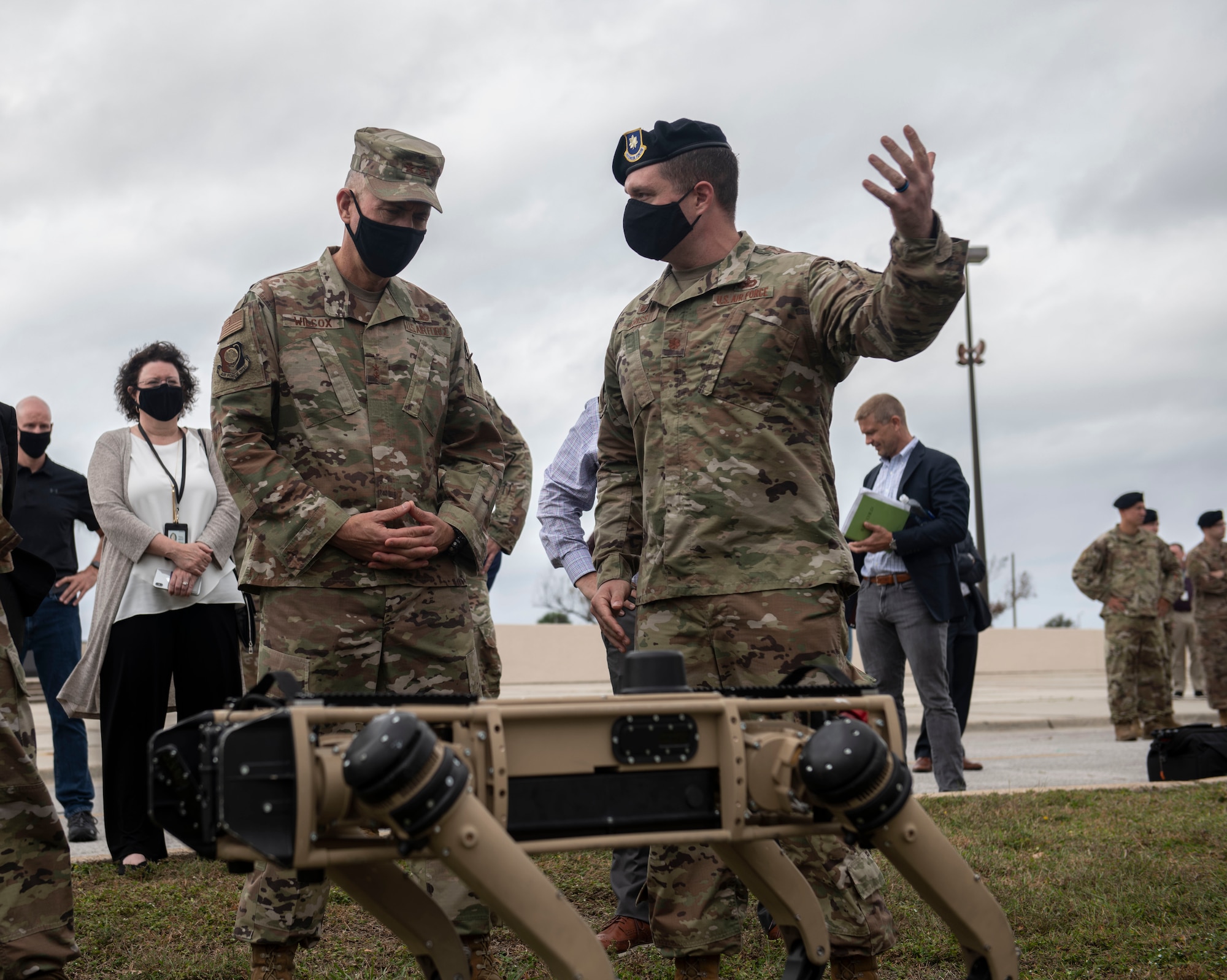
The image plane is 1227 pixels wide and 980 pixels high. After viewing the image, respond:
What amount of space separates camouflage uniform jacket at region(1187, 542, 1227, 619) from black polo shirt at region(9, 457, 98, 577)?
11.0 metres

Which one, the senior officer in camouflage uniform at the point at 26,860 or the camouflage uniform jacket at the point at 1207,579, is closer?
the senior officer in camouflage uniform at the point at 26,860

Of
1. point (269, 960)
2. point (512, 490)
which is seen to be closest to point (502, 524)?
point (512, 490)

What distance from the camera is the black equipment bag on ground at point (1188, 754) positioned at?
25.5ft

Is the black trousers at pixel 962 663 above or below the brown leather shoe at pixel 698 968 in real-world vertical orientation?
above

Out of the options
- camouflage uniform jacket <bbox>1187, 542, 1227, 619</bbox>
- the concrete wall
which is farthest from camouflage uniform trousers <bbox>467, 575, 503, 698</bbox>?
the concrete wall

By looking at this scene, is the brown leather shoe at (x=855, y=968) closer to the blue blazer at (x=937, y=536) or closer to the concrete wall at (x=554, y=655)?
the blue blazer at (x=937, y=536)

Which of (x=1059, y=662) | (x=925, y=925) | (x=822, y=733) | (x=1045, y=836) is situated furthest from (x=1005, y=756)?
(x=1059, y=662)

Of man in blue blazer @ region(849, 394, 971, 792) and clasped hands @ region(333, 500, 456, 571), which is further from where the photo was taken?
man in blue blazer @ region(849, 394, 971, 792)

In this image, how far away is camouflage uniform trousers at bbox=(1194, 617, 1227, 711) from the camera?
1239 centimetres

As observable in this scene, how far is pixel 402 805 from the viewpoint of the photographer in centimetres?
197

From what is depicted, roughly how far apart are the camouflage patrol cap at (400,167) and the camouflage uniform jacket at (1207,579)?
451 inches

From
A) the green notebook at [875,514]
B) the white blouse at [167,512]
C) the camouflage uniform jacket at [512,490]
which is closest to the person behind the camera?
the white blouse at [167,512]

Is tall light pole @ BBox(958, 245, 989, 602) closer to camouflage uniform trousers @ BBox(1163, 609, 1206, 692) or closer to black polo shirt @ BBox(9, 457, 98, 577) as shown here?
camouflage uniform trousers @ BBox(1163, 609, 1206, 692)

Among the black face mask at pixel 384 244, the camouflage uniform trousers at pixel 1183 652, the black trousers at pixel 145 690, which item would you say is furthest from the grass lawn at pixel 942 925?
the camouflage uniform trousers at pixel 1183 652
